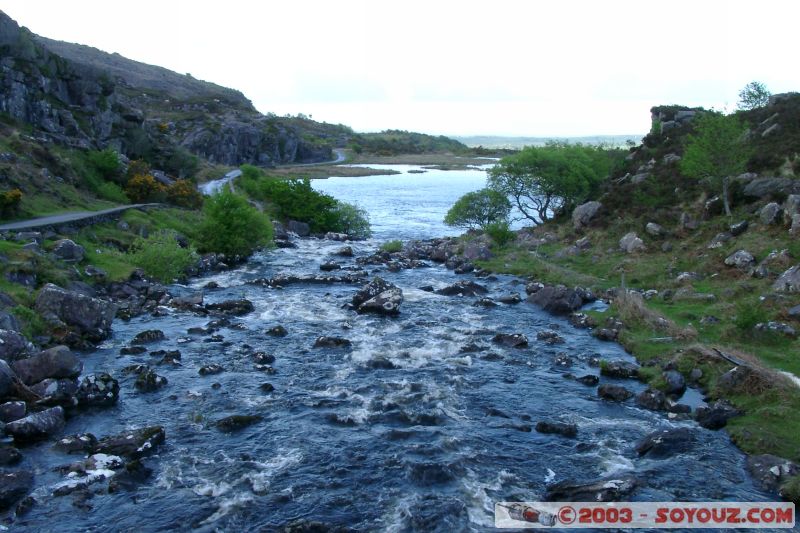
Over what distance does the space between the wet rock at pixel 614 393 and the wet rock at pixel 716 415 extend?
329 cm

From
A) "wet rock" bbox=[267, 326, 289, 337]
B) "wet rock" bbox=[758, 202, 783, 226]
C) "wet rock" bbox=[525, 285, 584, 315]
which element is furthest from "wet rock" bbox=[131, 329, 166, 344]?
"wet rock" bbox=[758, 202, 783, 226]

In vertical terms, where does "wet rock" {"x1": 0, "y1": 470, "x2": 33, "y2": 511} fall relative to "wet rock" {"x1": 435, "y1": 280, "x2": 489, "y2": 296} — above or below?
below

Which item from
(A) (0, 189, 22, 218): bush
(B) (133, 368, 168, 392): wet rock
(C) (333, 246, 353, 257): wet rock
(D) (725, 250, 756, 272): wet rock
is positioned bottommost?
(B) (133, 368, 168, 392): wet rock

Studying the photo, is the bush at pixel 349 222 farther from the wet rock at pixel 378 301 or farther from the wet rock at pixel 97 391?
the wet rock at pixel 97 391

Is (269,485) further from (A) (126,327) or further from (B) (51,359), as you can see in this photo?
(A) (126,327)

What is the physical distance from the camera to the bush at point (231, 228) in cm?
6575

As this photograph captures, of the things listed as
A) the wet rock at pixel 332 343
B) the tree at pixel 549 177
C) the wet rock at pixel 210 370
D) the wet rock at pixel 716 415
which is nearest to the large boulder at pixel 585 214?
the tree at pixel 549 177

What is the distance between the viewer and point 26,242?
46438 millimetres

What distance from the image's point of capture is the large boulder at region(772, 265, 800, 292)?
128 feet

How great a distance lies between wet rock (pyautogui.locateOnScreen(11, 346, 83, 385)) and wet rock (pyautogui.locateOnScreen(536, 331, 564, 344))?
26.5m

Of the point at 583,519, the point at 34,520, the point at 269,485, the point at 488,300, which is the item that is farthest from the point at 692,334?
the point at 34,520

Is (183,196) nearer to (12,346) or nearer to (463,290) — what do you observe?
(463,290)

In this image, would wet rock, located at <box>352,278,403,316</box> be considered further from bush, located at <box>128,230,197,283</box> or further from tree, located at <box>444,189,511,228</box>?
tree, located at <box>444,189,511,228</box>

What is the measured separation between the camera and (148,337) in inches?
1508
